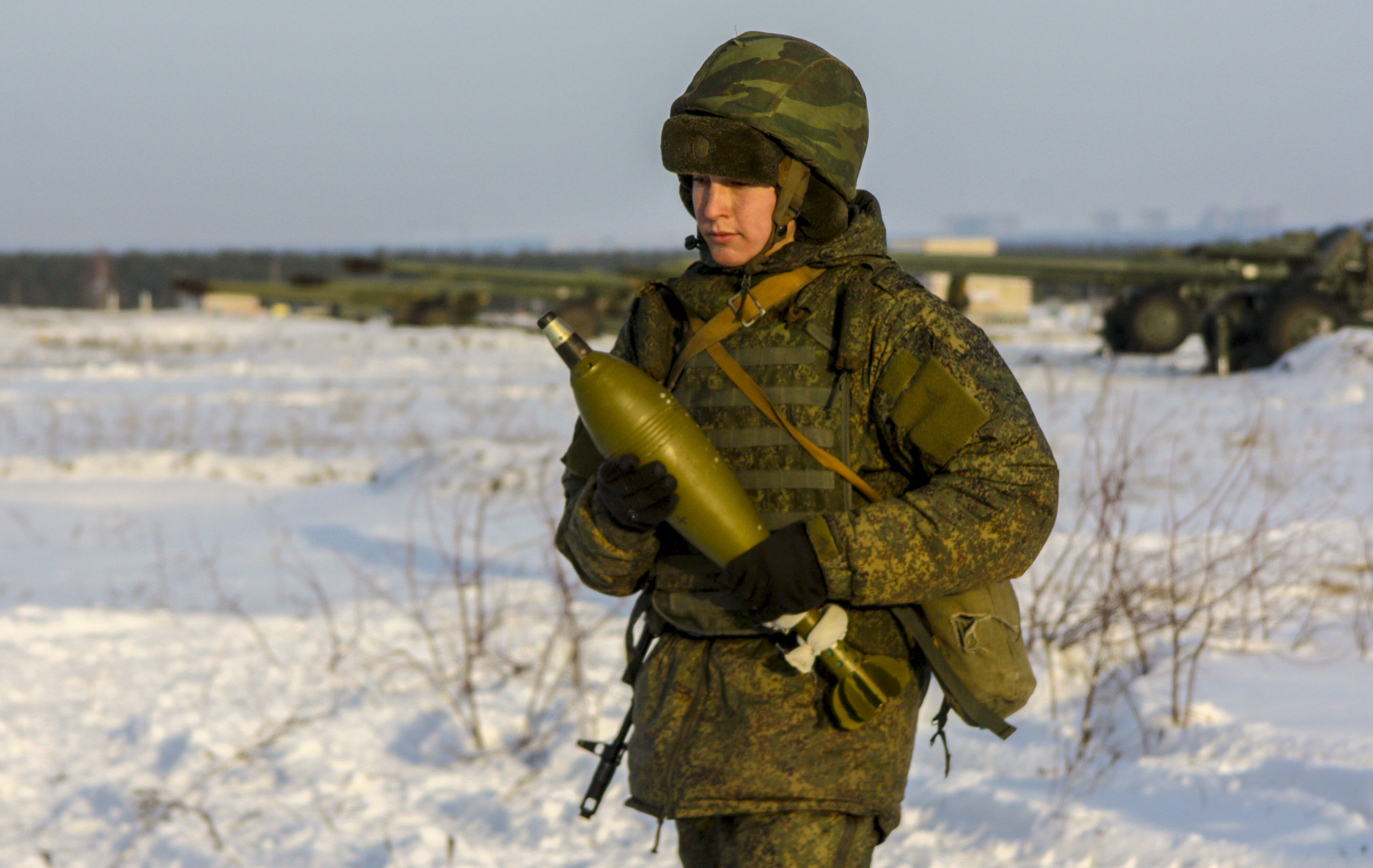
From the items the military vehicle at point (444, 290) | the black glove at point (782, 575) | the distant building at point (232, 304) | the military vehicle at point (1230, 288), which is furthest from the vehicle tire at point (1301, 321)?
the distant building at point (232, 304)

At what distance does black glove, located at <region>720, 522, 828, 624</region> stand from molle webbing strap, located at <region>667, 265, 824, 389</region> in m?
0.38

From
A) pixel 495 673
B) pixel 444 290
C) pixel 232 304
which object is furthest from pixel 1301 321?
pixel 232 304

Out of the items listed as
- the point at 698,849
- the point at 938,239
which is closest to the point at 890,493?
the point at 698,849

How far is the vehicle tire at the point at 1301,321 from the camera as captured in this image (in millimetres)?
17250

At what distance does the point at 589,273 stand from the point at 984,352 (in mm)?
29135

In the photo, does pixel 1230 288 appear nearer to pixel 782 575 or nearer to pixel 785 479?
pixel 785 479

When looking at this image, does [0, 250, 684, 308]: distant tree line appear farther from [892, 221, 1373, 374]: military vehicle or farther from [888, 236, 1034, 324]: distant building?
[892, 221, 1373, 374]: military vehicle

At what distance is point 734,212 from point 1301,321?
680 inches

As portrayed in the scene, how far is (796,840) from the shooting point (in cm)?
213

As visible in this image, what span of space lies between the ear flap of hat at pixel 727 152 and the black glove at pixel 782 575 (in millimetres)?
609

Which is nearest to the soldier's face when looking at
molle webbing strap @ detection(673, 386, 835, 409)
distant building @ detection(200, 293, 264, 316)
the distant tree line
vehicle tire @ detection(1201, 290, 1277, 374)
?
molle webbing strap @ detection(673, 386, 835, 409)

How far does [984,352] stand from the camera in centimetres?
212

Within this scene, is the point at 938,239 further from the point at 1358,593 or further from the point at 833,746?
the point at 833,746

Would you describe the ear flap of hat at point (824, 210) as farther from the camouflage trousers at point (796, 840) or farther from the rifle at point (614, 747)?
the camouflage trousers at point (796, 840)
